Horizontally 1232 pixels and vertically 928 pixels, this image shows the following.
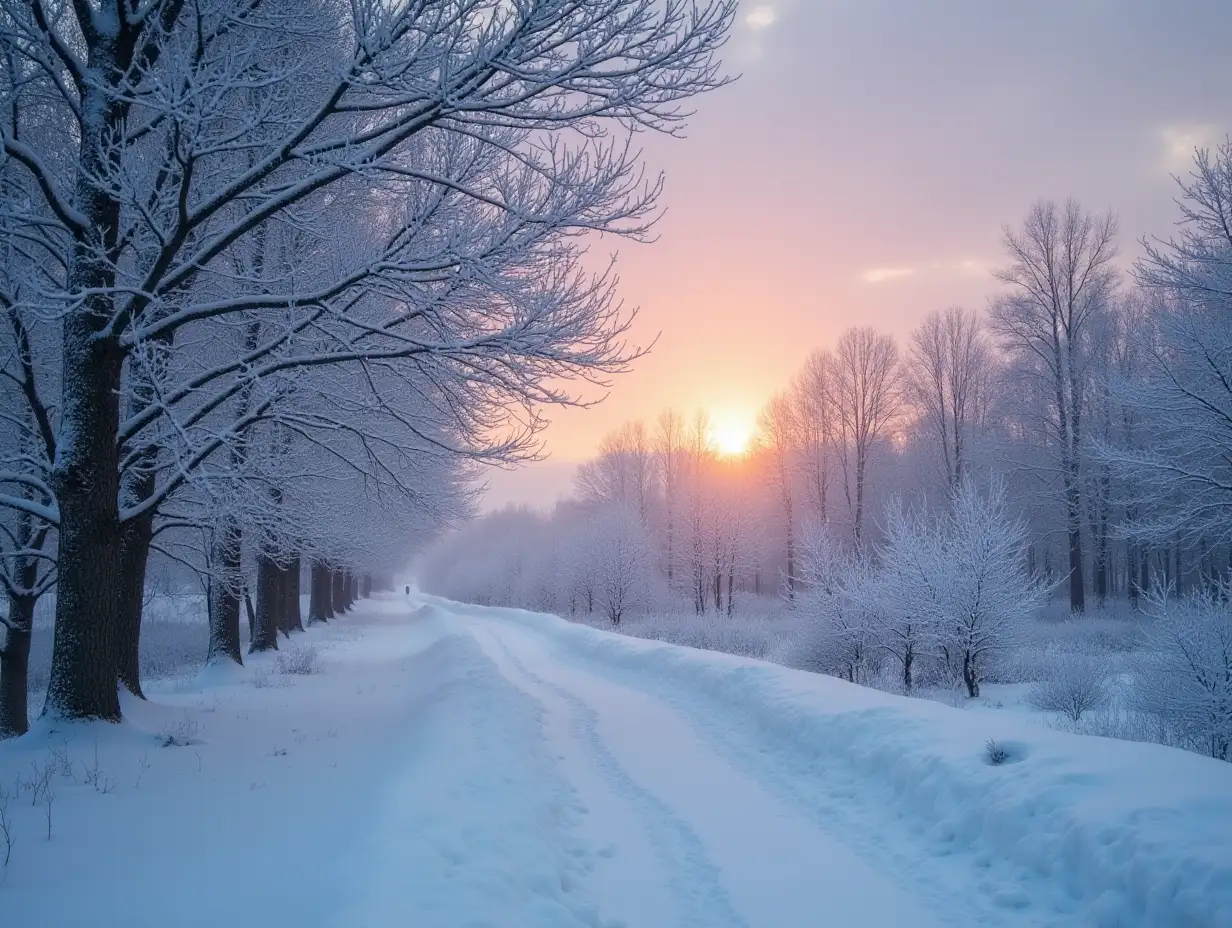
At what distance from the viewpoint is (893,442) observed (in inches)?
1507

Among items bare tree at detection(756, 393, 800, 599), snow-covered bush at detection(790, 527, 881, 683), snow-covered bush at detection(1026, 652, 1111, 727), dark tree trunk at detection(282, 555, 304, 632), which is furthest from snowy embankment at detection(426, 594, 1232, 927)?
bare tree at detection(756, 393, 800, 599)

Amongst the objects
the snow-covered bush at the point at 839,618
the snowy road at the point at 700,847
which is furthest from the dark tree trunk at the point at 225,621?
the snow-covered bush at the point at 839,618

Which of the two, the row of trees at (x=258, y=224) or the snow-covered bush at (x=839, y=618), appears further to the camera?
the snow-covered bush at (x=839, y=618)

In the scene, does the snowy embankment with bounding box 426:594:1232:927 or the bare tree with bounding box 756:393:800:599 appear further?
the bare tree with bounding box 756:393:800:599

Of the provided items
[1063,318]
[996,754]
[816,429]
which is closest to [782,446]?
[816,429]

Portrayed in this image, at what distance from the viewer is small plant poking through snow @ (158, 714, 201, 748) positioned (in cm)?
679

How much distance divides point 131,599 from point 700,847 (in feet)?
24.2

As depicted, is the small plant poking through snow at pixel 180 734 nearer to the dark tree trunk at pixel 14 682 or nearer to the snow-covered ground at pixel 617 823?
the snow-covered ground at pixel 617 823

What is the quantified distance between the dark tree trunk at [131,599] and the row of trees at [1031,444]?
475 inches

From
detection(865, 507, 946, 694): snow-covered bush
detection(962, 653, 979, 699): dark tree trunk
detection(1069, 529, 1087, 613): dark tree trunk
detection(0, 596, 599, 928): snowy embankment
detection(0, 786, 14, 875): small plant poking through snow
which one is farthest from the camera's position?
detection(1069, 529, 1087, 613): dark tree trunk

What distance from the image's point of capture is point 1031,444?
2977 cm

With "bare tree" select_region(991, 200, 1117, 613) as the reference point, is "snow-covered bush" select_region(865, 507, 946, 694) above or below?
below

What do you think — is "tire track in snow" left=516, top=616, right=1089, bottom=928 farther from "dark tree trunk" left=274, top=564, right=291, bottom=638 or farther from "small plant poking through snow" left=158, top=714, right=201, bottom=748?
"dark tree trunk" left=274, top=564, right=291, bottom=638

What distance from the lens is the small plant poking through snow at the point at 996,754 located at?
17.7 feet
